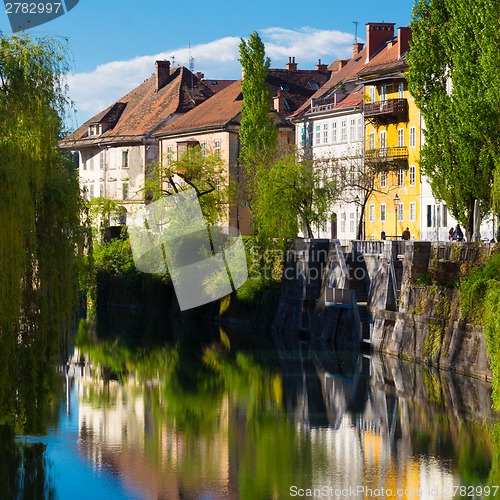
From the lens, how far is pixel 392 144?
202ft

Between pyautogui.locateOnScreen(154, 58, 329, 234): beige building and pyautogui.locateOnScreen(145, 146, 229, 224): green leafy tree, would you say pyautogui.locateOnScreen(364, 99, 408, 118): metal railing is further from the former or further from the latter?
pyautogui.locateOnScreen(145, 146, 229, 224): green leafy tree

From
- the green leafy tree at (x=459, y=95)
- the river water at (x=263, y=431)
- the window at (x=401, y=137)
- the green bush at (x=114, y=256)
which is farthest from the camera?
the green bush at (x=114, y=256)

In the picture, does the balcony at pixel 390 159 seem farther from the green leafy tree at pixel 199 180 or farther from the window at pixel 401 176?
the green leafy tree at pixel 199 180

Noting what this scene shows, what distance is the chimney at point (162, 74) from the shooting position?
87.3 m

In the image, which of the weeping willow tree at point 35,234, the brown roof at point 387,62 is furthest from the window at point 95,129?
→ the weeping willow tree at point 35,234

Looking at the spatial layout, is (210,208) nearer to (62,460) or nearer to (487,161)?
(487,161)

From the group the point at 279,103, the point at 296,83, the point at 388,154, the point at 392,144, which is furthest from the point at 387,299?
the point at 296,83

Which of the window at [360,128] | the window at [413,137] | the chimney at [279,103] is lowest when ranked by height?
the window at [413,137]

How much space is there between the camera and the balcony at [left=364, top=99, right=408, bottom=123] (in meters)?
60.3

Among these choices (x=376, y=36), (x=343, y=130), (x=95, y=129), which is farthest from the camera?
(x=95, y=129)

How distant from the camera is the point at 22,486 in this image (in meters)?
22.8

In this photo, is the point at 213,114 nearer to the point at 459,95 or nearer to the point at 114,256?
the point at 114,256

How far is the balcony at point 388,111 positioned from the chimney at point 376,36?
20.8ft

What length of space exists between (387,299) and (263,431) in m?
16.5
